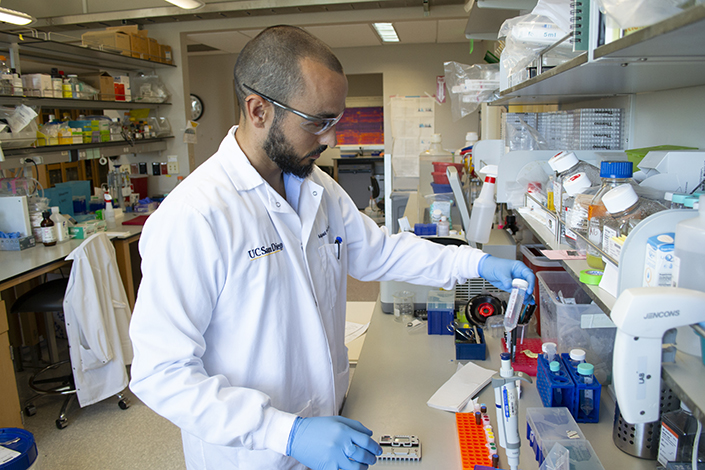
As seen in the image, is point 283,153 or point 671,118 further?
point 671,118

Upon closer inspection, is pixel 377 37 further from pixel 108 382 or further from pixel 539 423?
pixel 539 423

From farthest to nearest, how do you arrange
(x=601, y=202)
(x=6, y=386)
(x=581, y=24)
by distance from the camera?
1. (x=6, y=386)
2. (x=601, y=202)
3. (x=581, y=24)

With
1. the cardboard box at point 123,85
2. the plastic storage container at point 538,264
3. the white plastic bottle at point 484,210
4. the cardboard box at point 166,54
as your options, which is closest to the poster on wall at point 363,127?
the cardboard box at point 166,54

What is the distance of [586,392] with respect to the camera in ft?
4.09

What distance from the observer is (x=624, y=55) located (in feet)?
2.45

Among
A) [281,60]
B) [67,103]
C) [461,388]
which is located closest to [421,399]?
[461,388]

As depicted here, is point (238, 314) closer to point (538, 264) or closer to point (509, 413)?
point (509, 413)

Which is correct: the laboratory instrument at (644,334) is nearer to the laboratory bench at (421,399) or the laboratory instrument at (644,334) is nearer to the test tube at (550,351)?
the laboratory bench at (421,399)

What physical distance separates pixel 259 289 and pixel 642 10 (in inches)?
35.3

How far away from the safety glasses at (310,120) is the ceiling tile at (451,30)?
5317 mm

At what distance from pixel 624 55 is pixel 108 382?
3028mm

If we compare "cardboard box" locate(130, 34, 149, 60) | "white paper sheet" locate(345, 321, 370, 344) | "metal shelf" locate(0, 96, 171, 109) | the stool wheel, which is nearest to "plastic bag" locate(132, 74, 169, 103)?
"metal shelf" locate(0, 96, 171, 109)

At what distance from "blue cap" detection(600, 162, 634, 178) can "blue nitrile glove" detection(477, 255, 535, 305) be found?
16.7 inches

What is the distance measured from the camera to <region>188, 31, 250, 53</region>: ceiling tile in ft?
21.7
